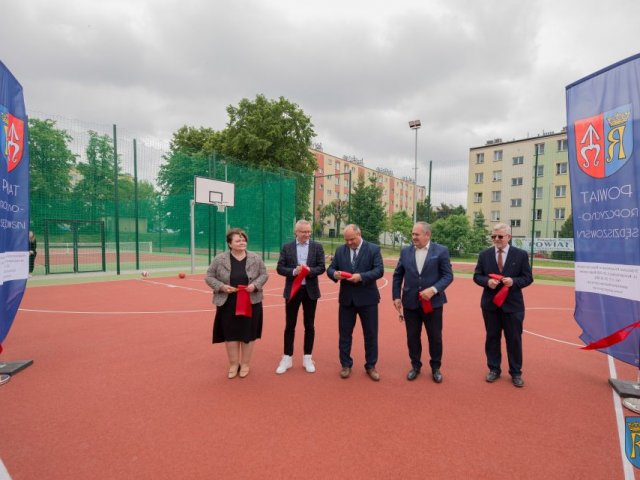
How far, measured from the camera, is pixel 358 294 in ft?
13.8

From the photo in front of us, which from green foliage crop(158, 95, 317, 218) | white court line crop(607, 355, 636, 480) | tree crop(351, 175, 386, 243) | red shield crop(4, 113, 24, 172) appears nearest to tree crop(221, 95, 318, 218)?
green foliage crop(158, 95, 317, 218)

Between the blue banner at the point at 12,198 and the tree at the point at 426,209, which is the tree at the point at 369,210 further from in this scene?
the blue banner at the point at 12,198

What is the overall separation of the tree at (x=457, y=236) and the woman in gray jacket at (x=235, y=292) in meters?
19.9

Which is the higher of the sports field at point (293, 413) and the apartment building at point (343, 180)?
the apartment building at point (343, 180)

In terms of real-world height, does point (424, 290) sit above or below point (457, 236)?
below

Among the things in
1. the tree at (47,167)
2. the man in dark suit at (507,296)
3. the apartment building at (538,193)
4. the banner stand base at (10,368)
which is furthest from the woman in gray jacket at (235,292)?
the apartment building at (538,193)

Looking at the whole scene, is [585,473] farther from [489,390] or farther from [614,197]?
[614,197]

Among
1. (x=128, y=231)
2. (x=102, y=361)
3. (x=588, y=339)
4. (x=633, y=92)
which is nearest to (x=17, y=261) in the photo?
(x=102, y=361)

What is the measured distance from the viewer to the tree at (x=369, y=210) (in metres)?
29.3

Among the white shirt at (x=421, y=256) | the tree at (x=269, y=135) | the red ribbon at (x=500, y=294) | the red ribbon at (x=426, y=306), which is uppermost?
the tree at (x=269, y=135)

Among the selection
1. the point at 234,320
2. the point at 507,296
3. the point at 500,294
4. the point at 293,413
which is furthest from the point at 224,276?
the point at 507,296

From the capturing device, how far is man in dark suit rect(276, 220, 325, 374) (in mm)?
4371

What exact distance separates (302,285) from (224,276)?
0.90 m

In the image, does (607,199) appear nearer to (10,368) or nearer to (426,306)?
(426,306)
